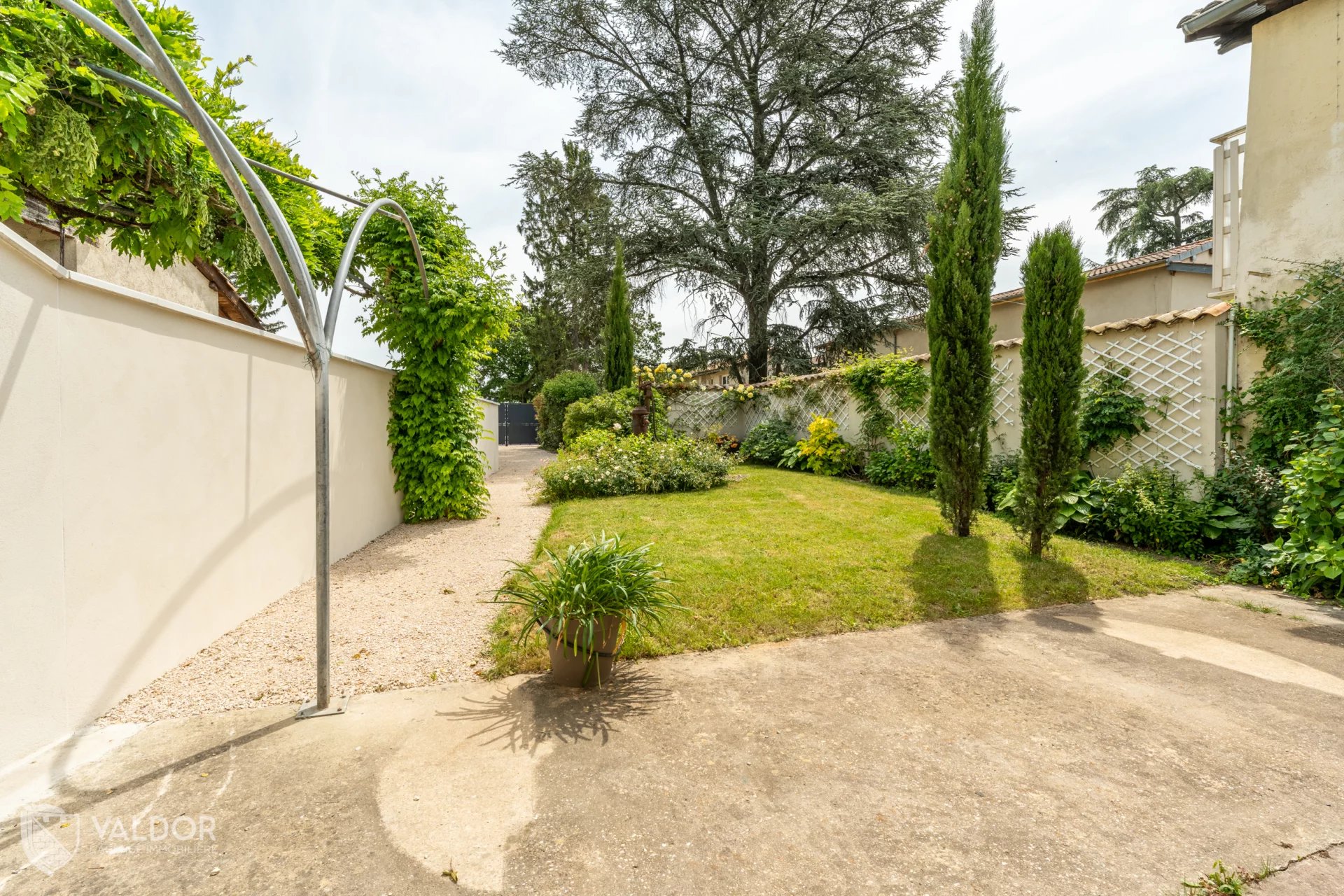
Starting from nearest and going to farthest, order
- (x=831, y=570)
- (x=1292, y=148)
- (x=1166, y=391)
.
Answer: (x=831, y=570) → (x=1292, y=148) → (x=1166, y=391)

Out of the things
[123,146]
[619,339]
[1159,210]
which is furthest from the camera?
[1159,210]

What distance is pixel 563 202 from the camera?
25.3m

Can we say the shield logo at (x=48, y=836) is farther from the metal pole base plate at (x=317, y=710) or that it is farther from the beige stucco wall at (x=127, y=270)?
the beige stucco wall at (x=127, y=270)

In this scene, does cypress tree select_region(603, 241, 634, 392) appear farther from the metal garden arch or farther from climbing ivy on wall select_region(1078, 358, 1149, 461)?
the metal garden arch

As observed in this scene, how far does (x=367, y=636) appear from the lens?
3719mm

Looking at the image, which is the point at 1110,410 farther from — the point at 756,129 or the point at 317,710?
the point at 756,129

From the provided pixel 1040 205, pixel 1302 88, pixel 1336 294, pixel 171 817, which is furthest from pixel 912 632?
pixel 1040 205

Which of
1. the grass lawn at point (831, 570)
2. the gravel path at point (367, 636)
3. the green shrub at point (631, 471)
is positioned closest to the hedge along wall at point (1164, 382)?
the grass lawn at point (831, 570)

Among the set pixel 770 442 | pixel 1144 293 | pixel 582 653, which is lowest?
pixel 582 653

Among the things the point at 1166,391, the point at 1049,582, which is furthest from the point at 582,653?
the point at 1166,391

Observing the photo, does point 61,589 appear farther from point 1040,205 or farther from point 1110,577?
point 1040,205

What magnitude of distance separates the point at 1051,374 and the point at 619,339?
9.33 metres

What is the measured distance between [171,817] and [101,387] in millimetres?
1934

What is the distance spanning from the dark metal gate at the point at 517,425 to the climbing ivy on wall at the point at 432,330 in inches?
790
